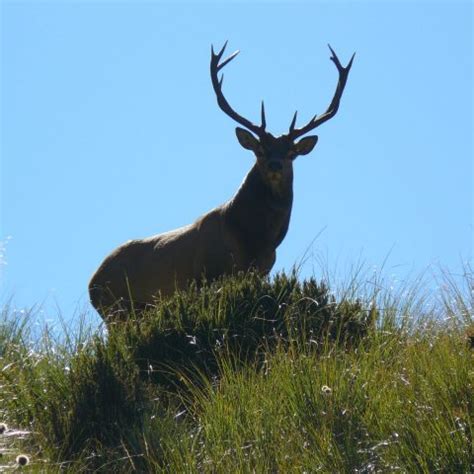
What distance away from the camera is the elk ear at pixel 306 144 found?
16.3m

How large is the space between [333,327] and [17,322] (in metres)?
2.29

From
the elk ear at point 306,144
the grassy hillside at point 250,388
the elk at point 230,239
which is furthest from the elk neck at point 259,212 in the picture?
the grassy hillside at point 250,388

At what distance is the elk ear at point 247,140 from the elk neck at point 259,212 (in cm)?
36

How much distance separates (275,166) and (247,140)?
0.77m

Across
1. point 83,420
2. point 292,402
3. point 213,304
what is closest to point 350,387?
point 292,402

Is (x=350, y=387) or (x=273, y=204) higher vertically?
(x=273, y=204)

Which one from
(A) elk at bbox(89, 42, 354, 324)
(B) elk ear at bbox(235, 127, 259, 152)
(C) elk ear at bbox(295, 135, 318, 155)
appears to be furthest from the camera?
(C) elk ear at bbox(295, 135, 318, 155)

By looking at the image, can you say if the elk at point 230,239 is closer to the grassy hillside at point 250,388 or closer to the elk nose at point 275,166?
the elk nose at point 275,166

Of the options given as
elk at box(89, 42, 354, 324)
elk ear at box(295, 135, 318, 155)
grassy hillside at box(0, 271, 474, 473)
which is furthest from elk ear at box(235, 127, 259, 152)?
grassy hillside at box(0, 271, 474, 473)

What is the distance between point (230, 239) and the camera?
1522cm

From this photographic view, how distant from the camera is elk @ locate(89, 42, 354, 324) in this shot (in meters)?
15.2

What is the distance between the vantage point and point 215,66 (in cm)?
1688

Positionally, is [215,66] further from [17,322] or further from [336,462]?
[336,462]

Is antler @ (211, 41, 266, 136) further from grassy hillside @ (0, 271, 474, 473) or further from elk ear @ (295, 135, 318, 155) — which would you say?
grassy hillside @ (0, 271, 474, 473)
